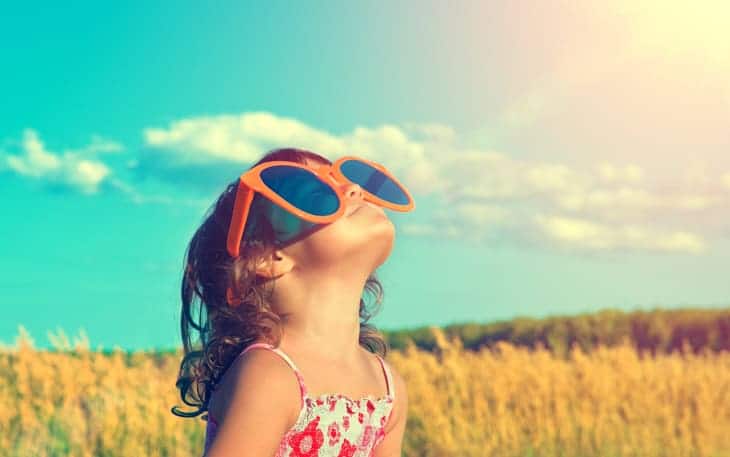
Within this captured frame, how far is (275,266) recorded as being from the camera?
282 cm

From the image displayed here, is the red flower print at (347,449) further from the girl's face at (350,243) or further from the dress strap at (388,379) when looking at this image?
the girl's face at (350,243)

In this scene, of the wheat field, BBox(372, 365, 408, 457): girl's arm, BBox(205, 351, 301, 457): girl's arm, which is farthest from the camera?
the wheat field

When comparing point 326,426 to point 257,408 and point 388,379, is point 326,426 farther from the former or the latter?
point 388,379

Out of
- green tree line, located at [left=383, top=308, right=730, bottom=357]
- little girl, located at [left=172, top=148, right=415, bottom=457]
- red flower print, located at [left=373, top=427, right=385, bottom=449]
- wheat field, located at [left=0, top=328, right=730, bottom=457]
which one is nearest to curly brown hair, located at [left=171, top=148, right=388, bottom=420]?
little girl, located at [left=172, top=148, right=415, bottom=457]

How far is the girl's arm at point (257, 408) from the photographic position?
254 cm

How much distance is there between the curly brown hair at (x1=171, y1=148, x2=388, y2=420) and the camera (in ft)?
9.33

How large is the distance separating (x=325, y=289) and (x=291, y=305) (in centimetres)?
12

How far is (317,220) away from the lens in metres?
2.72

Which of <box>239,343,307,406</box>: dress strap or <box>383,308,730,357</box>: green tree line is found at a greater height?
<box>383,308,730,357</box>: green tree line

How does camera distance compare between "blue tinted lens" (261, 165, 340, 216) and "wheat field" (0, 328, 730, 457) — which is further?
"wheat field" (0, 328, 730, 457)

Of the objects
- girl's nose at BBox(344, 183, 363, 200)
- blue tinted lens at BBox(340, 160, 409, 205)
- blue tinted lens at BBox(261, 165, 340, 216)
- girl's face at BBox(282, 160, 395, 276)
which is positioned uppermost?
blue tinted lens at BBox(340, 160, 409, 205)

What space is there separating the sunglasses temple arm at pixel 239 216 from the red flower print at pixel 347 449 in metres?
0.70

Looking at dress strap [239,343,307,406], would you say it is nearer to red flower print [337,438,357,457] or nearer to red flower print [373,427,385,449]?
red flower print [337,438,357,457]

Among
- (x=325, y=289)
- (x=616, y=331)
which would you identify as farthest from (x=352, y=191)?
(x=616, y=331)
